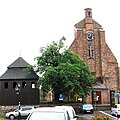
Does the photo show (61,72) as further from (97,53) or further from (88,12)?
(88,12)

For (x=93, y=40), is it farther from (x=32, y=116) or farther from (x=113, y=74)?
(x=32, y=116)

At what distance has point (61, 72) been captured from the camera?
50.5 m

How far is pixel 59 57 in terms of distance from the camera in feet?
179

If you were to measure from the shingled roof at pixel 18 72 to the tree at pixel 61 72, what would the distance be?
230 cm

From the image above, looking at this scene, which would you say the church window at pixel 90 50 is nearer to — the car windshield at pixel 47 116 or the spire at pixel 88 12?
the spire at pixel 88 12

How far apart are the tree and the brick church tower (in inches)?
551

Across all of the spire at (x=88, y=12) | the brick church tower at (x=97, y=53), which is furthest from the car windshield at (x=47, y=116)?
the spire at (x=88, y=12)

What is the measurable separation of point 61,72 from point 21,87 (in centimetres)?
960

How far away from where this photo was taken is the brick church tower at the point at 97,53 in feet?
225

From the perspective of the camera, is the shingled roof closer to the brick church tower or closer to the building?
the building

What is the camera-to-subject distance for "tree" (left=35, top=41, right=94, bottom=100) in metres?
50.8

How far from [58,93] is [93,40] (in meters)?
19.2

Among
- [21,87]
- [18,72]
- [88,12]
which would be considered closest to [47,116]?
[21,87]

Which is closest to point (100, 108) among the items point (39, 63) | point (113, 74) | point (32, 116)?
point (113, 74)
